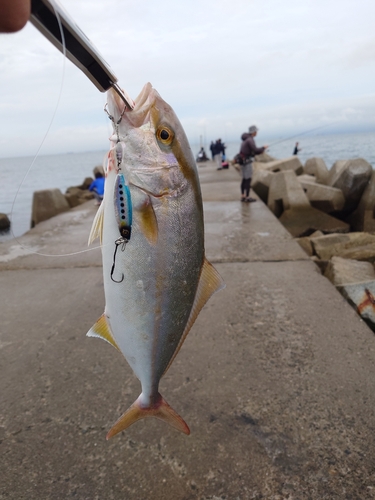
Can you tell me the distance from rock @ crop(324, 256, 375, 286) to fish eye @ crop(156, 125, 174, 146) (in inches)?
126

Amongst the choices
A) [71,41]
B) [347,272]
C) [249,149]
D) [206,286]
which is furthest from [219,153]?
[71,41]

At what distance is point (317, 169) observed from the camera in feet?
47.1

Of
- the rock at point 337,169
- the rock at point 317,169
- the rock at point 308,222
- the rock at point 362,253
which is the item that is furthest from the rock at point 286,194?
the rock at point 317,169

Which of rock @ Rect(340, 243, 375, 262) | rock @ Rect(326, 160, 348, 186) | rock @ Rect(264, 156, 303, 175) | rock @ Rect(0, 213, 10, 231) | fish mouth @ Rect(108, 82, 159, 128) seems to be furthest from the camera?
rock @ Rect(264, 156, 303, 175)

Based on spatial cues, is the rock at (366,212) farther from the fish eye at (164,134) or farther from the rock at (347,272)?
the fish eye at (164,134)

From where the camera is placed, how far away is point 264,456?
1.83m

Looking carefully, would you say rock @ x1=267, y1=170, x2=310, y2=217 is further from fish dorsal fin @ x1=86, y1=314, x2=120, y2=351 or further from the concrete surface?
fish dorsal fin @ x1=86, y1=314, x2=120, y2=351

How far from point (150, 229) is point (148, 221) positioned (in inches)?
1.2

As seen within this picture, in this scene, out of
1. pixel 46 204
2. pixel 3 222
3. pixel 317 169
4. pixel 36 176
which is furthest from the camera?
pixel 36 176

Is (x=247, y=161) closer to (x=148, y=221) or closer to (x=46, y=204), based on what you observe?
(x=46, y=204)

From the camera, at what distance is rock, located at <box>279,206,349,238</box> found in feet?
26.5

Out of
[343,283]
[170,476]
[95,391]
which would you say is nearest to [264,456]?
[170,476]

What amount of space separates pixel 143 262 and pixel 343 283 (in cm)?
318

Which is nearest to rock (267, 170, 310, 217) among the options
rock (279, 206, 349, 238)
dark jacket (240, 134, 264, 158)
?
rock (279, 206, 349, 238)
